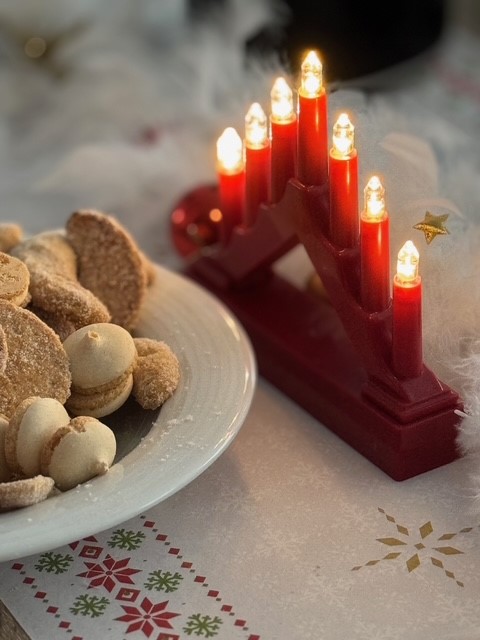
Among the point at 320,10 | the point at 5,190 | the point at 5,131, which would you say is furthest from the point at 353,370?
the point at 320,10

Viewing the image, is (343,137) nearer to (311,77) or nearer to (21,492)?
(311,77)

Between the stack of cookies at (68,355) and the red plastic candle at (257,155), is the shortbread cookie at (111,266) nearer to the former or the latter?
the stack of cookies at (68,355)

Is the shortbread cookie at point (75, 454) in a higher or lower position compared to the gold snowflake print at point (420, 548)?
higher

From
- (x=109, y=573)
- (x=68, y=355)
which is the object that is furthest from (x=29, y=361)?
(x=109, y=573)

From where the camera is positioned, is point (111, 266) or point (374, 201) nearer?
point (374, 201)

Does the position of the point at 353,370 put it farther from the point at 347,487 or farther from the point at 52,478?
the point at 52,478

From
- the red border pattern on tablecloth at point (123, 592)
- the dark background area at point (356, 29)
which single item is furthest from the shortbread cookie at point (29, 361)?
the dark background area at point (356, 29)
